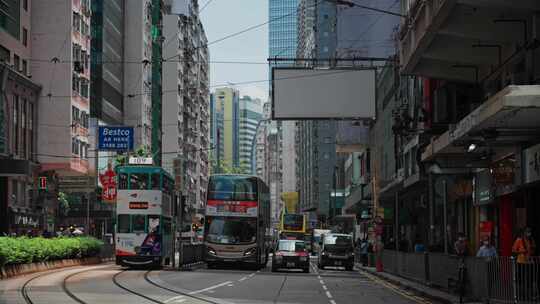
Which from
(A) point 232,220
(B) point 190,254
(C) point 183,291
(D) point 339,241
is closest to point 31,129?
(B) point 190,254

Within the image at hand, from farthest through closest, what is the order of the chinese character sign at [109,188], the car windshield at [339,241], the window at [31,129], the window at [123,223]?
the window at [31,129], the chinese character sign at [109,188], the car windshield at [339,241], the window at [123,223]

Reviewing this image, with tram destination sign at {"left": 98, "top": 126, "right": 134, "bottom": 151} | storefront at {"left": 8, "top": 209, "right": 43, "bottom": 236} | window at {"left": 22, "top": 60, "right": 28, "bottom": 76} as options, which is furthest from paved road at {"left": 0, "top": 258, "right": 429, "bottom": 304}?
window at {"left": 22, "top": 60, "right": 28, "bottom": 76}

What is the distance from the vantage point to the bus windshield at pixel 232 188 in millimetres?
42406

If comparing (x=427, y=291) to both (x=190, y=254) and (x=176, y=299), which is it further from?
(x=190, y=254)

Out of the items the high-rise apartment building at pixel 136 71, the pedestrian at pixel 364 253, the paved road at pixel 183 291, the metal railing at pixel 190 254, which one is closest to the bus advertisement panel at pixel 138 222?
the metal railing at pixel 190 254

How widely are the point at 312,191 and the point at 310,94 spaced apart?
106955 mm

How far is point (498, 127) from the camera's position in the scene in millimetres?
21984

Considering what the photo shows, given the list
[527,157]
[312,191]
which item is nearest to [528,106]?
[527,157]

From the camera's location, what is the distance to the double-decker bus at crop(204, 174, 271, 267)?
42750 millimetres

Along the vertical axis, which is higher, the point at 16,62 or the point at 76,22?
the point at 76,22

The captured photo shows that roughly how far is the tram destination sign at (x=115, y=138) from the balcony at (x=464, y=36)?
21704 millimetres

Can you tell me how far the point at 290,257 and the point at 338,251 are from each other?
25.6 ft

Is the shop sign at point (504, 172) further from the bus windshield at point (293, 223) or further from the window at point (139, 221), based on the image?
the bus windshield at point (293, 223)

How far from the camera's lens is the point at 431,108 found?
4109 cm
